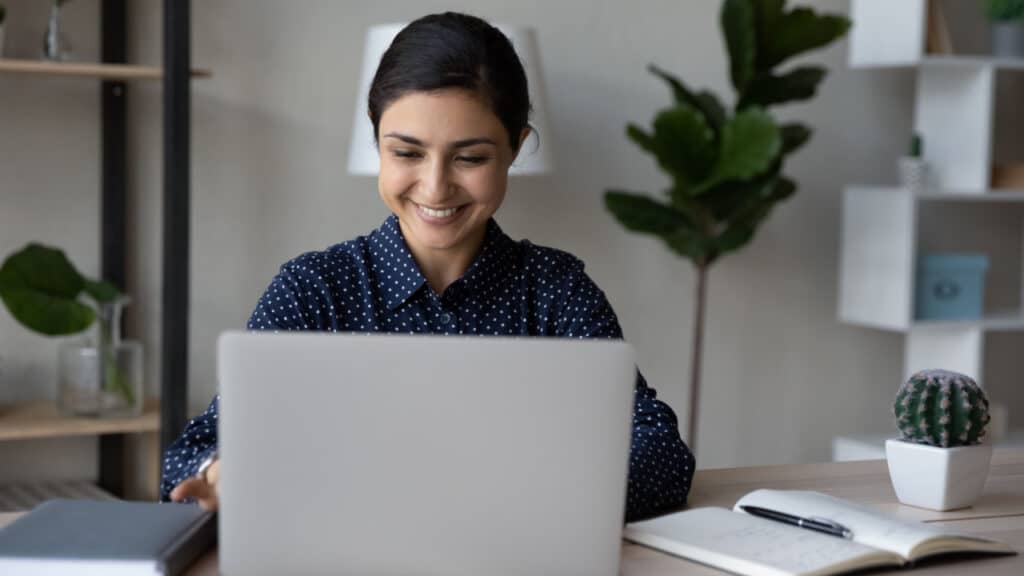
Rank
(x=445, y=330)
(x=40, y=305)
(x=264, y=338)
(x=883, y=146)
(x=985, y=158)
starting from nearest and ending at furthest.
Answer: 1. (x=264, y=338)
2. (x=445, y=330)
3. (x=40, y=305)
4. (x=985, y=158)
5. (x=883, y=146)

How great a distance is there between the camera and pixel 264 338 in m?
1.01

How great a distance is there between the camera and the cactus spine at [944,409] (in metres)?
1.46

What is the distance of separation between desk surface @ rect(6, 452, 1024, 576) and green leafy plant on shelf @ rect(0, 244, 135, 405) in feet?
4.40

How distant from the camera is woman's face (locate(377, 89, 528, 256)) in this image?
163 cm

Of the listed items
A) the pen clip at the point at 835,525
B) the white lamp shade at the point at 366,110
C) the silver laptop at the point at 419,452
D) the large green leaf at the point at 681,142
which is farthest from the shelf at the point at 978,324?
the silver laptop at the point at 419,452

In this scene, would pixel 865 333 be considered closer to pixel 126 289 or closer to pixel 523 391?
pixel 126 289

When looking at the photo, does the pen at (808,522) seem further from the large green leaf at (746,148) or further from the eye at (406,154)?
the large green leaf at (746,148)

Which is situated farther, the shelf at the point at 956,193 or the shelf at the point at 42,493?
the shelf at the point at 956,193

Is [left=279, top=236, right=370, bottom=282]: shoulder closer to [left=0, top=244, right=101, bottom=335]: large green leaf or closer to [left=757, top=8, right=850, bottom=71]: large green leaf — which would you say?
[left=0, top=244, right=101, bottom=335]: large green leaf

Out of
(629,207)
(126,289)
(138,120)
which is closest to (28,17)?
(138,120)

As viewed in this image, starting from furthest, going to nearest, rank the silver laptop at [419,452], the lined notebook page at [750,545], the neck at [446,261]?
the neck at [446,261]
the lined notebook page at [750,545]
the silver laptop at [419,452]

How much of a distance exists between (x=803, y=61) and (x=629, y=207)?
0.84 meters

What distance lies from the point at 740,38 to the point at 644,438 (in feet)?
6.26

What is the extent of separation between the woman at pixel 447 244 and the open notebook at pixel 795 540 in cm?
19
